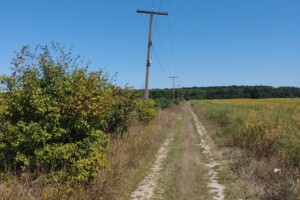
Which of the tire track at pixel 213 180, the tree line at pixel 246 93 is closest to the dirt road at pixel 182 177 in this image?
the tire track at pixel 213 180

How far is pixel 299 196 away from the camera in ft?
20.9

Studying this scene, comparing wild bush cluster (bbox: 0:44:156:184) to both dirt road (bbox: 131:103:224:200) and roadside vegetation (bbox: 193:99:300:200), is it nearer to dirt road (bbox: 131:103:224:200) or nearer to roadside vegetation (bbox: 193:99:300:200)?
dirt road (bbox: 131:103:224:200)

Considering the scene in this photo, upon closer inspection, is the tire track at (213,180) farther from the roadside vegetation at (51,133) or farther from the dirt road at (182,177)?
the roadside vegetation at (51,133)

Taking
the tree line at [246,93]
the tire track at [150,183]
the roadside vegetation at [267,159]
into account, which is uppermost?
the tree line at [246,93]

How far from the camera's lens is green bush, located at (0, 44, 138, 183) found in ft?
19.0

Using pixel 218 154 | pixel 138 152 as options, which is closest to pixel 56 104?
pixel 138 152

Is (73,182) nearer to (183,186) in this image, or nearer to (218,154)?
(183,186)

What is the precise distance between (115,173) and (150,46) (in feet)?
52.6

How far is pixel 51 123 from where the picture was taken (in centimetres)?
598

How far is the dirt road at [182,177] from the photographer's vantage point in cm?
745

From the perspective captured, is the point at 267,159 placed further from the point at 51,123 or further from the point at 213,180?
the point at 51,123

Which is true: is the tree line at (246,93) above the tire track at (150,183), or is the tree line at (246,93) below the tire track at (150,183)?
above

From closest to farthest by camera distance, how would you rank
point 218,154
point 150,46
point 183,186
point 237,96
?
1. point 183,186
2. point 218,154
3. point 150,46
4. point 237,96

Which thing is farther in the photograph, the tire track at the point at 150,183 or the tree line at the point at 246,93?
the tree line at the point at 246,93
